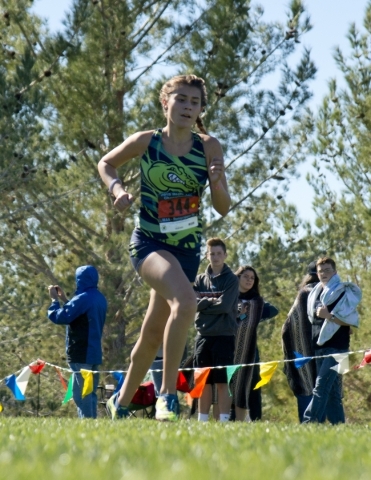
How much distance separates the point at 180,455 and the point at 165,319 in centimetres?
248

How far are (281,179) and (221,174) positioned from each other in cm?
1158

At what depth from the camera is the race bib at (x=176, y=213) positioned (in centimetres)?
506

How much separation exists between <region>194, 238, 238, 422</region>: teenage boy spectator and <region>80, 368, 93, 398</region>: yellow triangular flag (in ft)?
3.19

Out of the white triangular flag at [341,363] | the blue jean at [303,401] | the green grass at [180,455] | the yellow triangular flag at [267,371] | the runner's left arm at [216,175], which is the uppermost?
→ the runner's left arm at [216,175]

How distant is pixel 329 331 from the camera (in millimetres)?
7848

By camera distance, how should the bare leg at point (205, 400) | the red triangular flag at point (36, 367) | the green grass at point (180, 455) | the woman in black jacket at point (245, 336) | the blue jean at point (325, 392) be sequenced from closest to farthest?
1. the green grass at point (180, 455)
2. the blue jean at point (325, 392)
3. the bare leg at point (205, 400)
4. the woman in black jacket at point (245, 336)
5. the red triangular flag at point (36, 367)

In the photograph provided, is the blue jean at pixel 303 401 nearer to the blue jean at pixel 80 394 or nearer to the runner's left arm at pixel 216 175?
the blue jean at pixel 80 394

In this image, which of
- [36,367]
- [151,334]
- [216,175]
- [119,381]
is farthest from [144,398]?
[216,175]

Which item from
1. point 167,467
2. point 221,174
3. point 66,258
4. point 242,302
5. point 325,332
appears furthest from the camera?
point 66,258

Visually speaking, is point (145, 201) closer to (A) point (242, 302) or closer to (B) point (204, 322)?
(B) point (204, 322)

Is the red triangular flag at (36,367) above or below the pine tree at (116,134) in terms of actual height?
below

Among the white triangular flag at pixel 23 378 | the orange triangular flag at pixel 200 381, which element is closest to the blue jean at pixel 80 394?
the orange triangular flag at pixel 200 381

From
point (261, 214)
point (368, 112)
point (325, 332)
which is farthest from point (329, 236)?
point (325, 332)

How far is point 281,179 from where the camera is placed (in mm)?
16484
